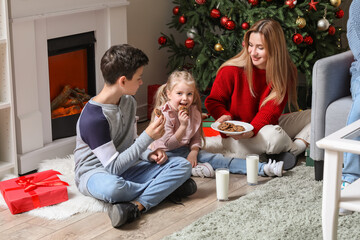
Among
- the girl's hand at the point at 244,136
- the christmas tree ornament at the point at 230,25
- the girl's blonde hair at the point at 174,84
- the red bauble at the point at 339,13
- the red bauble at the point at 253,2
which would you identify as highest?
the red bauble at the point at 253,2

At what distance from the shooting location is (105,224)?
8.37 feet

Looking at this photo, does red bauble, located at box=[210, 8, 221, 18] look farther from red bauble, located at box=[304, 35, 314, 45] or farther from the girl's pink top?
the girl's pink top

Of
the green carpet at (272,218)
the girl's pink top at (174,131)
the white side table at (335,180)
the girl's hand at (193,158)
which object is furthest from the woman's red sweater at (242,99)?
the white side table at (335,180)

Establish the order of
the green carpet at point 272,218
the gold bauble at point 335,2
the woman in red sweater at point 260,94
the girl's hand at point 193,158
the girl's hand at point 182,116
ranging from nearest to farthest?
the green carpet at point 272,218 < the girl's hand at point 182,116 < the girl's hand at point 193,158 < the woman in red sweater at point 260,94 < the gold bauble at point 335,2

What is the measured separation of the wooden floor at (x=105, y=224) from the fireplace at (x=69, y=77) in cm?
96

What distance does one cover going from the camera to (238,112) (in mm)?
3402

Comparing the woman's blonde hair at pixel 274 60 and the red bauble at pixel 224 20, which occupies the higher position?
the red bauble at pixel 224 20

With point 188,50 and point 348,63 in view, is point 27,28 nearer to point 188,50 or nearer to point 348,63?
point 188,50

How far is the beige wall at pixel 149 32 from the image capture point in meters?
4.24

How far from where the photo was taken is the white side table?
1.90 metres

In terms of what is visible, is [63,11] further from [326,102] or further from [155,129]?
[326,102]

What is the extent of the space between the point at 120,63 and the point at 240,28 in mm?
1517

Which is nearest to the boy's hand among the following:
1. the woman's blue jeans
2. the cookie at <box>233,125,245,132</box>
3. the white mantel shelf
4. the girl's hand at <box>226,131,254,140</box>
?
the cookie at <box>233,125,245,132</box>

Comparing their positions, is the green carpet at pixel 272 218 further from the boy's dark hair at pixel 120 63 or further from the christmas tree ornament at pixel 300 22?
the christmas tree ornament at pixel 300 22
